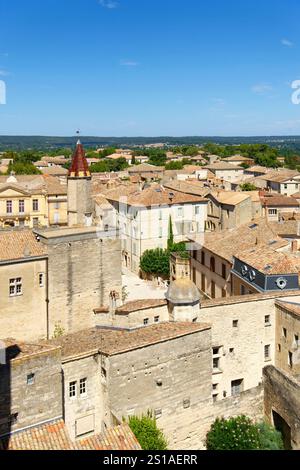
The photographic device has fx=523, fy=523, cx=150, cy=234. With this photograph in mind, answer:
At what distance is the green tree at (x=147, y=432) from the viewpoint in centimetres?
1712

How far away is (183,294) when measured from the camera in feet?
74.3

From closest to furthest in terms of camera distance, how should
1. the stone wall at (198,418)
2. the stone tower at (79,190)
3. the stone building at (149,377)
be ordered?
the stone building at (149,377)
the stone wall at (198,418)
the stone tower at (79,190)

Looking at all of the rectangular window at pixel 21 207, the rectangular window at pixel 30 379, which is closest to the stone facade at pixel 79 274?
the rectangular window at pixel 30 379

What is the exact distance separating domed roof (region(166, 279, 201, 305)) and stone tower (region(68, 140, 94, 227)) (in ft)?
33.3

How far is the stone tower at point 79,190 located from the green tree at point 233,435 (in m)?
15.3

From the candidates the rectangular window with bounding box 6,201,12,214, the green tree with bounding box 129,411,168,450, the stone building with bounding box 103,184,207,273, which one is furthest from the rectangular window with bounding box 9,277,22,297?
the rectangular window with bounding box 6,201,12,214

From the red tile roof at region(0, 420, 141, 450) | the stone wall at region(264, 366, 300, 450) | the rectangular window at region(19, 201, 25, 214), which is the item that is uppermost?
the rectangular window at region(19, 201, 25, 214)

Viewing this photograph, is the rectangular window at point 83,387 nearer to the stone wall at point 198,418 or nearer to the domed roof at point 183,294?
the stone wall at point 198,418

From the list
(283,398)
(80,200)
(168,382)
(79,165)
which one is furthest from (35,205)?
(283,398)

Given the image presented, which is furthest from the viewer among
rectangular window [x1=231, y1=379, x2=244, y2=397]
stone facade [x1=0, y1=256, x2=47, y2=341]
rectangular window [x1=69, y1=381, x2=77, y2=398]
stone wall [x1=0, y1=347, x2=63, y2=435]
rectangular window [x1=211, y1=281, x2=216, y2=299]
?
rectangular window [x1=211, y1=281, x2=216, y2=299]

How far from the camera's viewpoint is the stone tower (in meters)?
31.7

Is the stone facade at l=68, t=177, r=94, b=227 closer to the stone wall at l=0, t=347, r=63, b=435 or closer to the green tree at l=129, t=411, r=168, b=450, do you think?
the green tree at l=129, t=411, r=168, b=450
